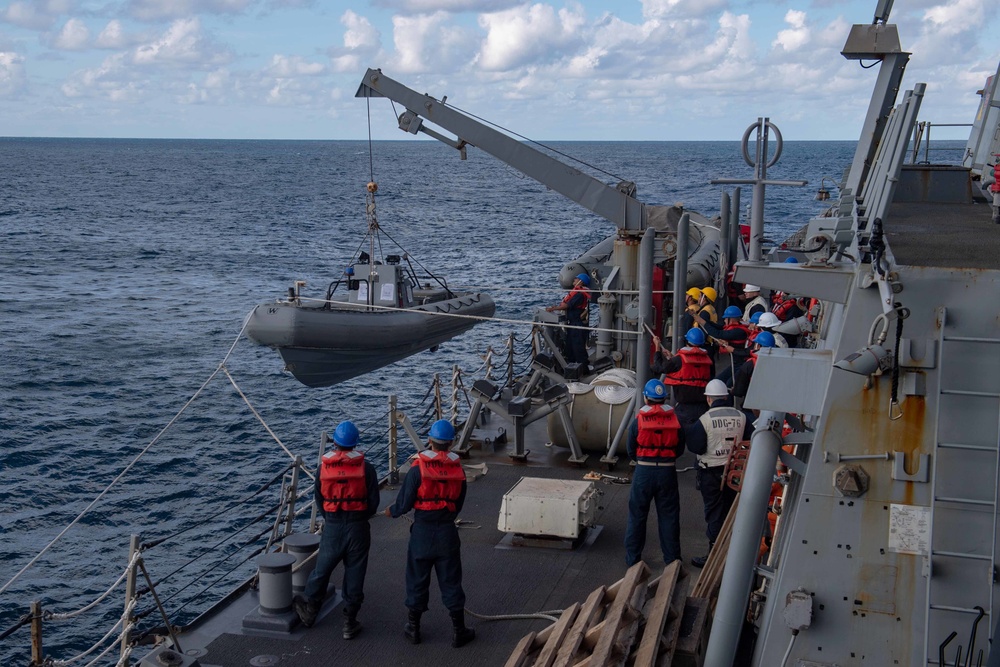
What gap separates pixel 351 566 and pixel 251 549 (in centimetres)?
933

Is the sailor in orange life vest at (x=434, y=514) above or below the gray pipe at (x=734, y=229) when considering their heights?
below

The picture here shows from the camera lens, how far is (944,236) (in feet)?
22.9

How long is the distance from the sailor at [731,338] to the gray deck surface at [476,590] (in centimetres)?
132

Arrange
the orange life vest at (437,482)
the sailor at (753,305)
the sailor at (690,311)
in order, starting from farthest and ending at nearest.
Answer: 1. the sailor at (753,305)
2. the sailor at (690,311)
3. the orange life vest at (437,482)

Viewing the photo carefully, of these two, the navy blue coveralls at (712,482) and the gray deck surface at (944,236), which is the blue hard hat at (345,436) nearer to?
the navy blue coveralls at (712,482)

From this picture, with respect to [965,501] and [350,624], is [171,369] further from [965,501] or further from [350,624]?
[965,501]

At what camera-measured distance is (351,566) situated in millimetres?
7367

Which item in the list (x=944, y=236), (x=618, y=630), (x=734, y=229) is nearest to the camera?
(x=618, y=630)

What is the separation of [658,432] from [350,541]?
2.45 m

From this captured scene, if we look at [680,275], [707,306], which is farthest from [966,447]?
[707,306]

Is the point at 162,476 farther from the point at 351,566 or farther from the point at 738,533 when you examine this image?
the point at 738,533

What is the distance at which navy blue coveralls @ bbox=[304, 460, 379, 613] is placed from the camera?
7336 mm

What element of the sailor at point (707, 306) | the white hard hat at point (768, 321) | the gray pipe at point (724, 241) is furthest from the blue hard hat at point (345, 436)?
the gray pipe at point (724, 241)

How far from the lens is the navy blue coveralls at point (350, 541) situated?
289 inches
